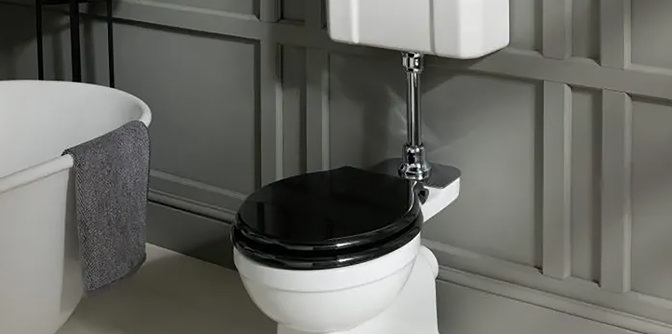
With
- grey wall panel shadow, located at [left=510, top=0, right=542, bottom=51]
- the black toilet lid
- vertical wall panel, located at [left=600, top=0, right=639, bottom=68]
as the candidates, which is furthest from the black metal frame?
vertical wall panel, located at [left=600, top=0, right=639, bottom=68]

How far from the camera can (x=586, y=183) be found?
2.29 m

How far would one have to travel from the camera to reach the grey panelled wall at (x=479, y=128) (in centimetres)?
220

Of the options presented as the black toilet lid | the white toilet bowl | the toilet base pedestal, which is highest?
the black toilet lid

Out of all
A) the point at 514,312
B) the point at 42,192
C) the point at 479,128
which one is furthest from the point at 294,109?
the point at 42,192

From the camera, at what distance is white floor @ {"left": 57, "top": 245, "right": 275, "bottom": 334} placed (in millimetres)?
2664

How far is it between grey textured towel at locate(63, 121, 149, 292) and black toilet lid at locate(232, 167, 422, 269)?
239mm

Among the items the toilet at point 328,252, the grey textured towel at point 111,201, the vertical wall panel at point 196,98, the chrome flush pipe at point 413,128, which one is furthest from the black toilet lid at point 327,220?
the vertical wall panel at point 196,98

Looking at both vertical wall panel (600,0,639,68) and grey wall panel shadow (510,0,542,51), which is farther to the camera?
grey wall panel shadow (510,0,542,51)

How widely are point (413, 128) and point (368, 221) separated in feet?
1.28

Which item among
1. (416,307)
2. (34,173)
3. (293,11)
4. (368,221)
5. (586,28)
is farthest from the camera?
(293,11)

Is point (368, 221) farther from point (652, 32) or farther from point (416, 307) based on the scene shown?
point (652, 32)

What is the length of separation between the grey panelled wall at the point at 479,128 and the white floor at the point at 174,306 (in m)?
0.13

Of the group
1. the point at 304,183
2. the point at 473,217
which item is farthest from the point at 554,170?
the point at 304,183

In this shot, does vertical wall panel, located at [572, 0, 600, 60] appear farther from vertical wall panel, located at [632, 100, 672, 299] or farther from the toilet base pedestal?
the toilet base pedestal
